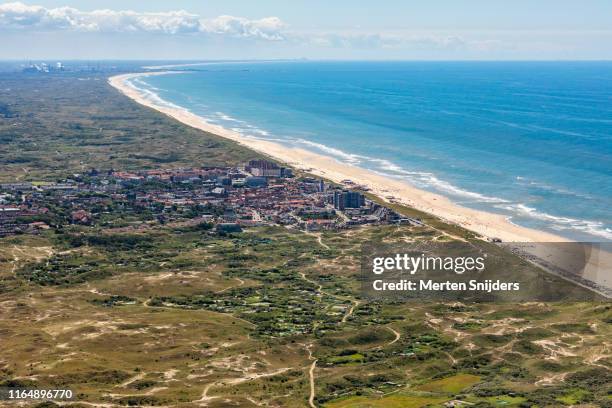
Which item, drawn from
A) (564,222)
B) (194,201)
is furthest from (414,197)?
(194,201)

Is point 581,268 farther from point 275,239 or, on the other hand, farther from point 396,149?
point 396,149

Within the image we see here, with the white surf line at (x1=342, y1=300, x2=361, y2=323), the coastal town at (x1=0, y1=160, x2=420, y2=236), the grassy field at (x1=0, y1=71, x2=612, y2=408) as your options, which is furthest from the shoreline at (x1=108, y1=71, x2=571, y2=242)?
the white surf line at (x1=342, y1=300, x2=361, y2=323)

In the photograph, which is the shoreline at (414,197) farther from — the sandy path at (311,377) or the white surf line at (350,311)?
the sandy path at (311,377)

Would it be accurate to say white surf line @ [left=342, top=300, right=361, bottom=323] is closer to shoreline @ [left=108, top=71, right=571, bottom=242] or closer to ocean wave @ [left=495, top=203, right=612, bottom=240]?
shoreline @ [left=108, top=71, right=571, bottom=242]

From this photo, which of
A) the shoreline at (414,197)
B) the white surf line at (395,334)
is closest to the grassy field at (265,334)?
the white surf line at (395,334)

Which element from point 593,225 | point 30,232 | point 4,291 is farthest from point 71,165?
point 593,225

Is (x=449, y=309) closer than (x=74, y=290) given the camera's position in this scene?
Yes
